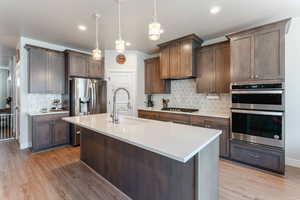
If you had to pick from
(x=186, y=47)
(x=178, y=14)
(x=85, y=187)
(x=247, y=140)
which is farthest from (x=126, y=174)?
(x=186, y=47)

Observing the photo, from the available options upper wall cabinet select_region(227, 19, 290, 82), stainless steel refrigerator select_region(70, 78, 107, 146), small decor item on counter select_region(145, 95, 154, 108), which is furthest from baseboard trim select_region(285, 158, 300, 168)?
stainless steel refrigerator select_region(70, 78, 107, 146)

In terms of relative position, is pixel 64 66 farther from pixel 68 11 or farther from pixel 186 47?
pixel 186 47

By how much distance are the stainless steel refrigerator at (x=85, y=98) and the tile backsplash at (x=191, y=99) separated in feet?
6.15

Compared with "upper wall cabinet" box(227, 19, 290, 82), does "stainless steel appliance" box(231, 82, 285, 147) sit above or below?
below

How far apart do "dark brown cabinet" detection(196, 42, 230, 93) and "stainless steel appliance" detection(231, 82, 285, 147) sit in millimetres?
475

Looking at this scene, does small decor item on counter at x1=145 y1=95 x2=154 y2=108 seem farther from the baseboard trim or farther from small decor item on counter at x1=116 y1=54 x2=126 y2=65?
the baseboard trim

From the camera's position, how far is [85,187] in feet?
7.00

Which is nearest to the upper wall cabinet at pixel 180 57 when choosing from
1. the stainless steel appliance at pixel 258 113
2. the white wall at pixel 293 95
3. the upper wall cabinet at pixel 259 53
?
the upper wall cabinet at pixel 259 53

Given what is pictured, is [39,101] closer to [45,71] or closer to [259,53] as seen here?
[45,71]

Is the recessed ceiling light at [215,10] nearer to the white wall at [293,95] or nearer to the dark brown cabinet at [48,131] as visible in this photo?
the white wall at [293,95]

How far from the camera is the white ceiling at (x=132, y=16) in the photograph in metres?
2.27

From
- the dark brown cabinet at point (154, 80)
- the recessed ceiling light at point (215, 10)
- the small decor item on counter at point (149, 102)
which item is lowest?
the small decor item on counter at point (149, 102)

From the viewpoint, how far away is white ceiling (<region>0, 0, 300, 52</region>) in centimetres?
227

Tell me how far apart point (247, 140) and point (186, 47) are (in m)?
2.37
